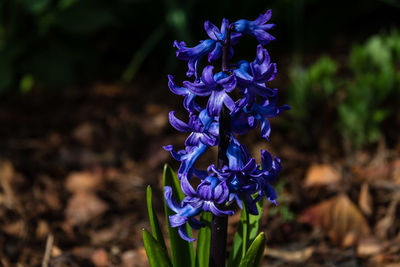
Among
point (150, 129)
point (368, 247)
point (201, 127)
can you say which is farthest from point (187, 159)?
point (150, 129)

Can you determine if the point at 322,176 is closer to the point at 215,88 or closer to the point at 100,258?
the point at 100,258

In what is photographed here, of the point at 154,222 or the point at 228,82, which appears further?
the point at 154,222

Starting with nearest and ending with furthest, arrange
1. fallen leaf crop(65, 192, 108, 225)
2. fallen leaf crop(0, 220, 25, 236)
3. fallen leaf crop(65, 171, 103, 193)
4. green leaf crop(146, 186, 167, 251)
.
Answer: green leaf crop(146, 186, 167, 251)
fallen leaf crop(0, 220, 25, 236)
fallen leaf crop(65, 192, 108, 225)
fallen leaf crop(65, 171, 103, 193)

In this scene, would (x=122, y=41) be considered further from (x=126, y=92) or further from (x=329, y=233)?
(x=329, y=233)

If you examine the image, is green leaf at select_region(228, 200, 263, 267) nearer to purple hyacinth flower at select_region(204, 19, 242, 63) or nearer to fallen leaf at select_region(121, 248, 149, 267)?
purple hyacinth flower at select_region(204, 19, 242, 63)

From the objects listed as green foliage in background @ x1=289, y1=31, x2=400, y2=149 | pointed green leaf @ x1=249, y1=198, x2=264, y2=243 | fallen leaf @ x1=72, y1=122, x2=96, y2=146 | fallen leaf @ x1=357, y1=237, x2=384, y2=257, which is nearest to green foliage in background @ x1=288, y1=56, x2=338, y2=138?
green foliage in background @ x1=289, y1=31, x2=400, y2=149

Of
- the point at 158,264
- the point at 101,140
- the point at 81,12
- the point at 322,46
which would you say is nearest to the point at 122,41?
the point at 81,12
